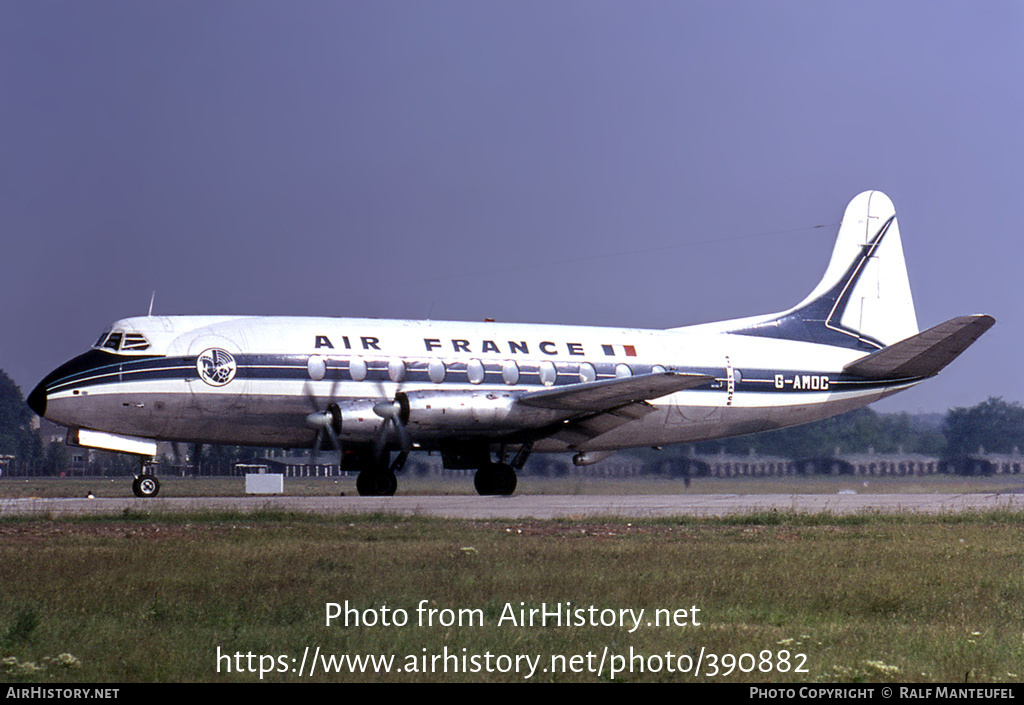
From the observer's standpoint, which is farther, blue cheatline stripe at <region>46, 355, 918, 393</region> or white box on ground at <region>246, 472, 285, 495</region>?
white box on ground at <region>246, 472, 285, 495</region>

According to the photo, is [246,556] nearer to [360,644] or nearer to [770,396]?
[360,644]

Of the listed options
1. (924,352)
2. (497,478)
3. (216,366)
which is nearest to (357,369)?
(216,366)

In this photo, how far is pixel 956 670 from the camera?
333 inches

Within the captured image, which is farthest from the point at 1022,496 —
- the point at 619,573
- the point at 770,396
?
the point at 619,573

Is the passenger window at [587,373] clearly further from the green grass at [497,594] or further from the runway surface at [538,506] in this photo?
the green grass at [497,594]

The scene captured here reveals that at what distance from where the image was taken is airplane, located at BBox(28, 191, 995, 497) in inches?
1070

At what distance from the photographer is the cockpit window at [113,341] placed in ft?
89.9

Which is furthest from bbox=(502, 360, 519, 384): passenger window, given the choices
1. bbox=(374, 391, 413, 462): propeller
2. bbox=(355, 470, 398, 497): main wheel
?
bbox=(355, 470, 398, 497): main wheel

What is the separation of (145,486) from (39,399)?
3.34 metres

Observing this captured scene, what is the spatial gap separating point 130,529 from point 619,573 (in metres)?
9.54

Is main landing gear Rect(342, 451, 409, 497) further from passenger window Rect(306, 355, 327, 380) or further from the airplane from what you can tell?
passenger window Rect(306, 355, 327, 380)

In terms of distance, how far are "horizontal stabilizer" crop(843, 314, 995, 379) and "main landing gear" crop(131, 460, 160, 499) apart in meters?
20.7

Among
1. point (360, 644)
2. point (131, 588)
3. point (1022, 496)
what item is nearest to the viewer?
point (360, 644)

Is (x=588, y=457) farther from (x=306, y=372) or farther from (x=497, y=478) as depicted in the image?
(x=306, y=372)
